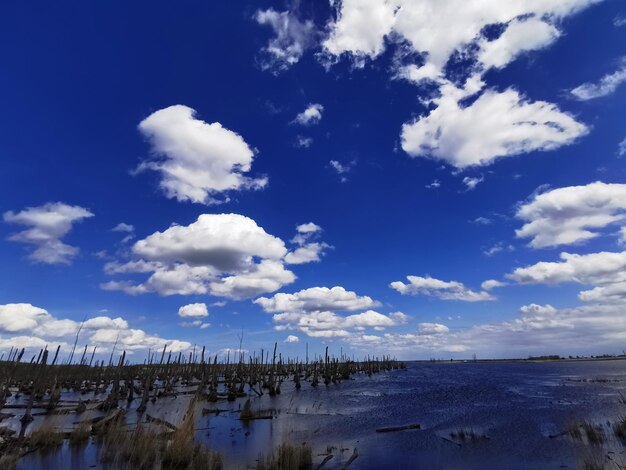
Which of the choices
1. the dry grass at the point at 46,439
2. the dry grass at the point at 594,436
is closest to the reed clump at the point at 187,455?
the dry grass at the point at 46,439

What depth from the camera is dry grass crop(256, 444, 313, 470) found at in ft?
41.0

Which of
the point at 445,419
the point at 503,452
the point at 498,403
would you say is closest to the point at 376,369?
the point at 498,403

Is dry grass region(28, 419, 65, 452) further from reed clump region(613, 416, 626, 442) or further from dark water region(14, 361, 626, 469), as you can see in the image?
reed clump region(613, 416, 626, 442)

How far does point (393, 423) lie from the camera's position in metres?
26.7

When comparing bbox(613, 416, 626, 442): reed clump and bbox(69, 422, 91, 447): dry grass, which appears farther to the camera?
bbox(69, 422, 91, 447): dry grass

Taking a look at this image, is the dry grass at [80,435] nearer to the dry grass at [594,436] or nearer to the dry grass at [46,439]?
the dry grass at [46,439]

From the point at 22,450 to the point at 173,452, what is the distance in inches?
321

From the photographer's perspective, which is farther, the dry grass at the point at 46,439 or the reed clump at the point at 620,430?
the reed clump at the point at 620,430

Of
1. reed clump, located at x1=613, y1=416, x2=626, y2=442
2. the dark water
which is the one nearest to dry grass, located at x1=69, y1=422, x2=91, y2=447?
the dark water

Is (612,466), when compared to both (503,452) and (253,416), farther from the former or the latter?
(253,416)

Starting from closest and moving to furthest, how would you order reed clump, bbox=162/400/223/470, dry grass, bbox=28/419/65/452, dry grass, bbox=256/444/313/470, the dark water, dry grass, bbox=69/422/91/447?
dry grass, bbox=256/444/313/470
reed clump, bbox=162/400/223/470
the dark water
dry grass, bbox=28/419/65/452
dry grass, bbox=69/422/91/447

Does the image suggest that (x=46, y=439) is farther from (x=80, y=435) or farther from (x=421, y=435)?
(x=421, y=435)

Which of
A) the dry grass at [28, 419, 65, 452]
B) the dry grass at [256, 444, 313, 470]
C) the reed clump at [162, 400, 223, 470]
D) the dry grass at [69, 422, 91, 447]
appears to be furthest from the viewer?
the dry grass at [69, 422, 91, 447]

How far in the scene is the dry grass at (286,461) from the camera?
12500 millimetres
